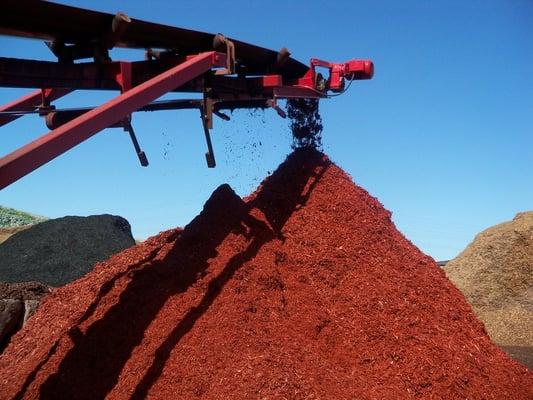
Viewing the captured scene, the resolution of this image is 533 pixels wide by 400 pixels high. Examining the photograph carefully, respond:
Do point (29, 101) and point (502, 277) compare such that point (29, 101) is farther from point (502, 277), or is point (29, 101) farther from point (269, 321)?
point (502, 277)

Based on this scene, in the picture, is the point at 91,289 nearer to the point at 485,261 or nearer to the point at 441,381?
the point at 441,381

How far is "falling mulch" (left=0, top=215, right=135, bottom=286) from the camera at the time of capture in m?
11.6

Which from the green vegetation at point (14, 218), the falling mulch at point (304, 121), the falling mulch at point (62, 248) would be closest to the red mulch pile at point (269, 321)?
the falling mulch at point (304, 121)

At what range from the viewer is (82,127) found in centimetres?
415

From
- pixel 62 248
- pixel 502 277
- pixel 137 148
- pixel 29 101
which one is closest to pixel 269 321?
pixel 137 148

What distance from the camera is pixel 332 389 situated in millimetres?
4574

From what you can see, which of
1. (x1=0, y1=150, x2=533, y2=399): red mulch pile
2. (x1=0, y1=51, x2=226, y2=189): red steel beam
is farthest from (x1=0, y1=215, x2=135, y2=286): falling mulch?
(x1=0, y1=51, x2=226, y2=189): red steel beam

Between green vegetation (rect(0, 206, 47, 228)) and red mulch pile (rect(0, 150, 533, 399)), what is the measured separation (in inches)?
819

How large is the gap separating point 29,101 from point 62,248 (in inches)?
231

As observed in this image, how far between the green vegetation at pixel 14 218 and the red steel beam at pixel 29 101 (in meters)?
19.7

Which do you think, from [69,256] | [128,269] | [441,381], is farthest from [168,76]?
[69,256]

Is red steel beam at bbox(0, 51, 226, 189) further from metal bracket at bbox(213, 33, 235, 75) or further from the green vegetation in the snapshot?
the green vegetation

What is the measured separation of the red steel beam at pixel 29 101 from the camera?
6.55m

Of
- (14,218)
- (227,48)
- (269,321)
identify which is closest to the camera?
(269,321)
